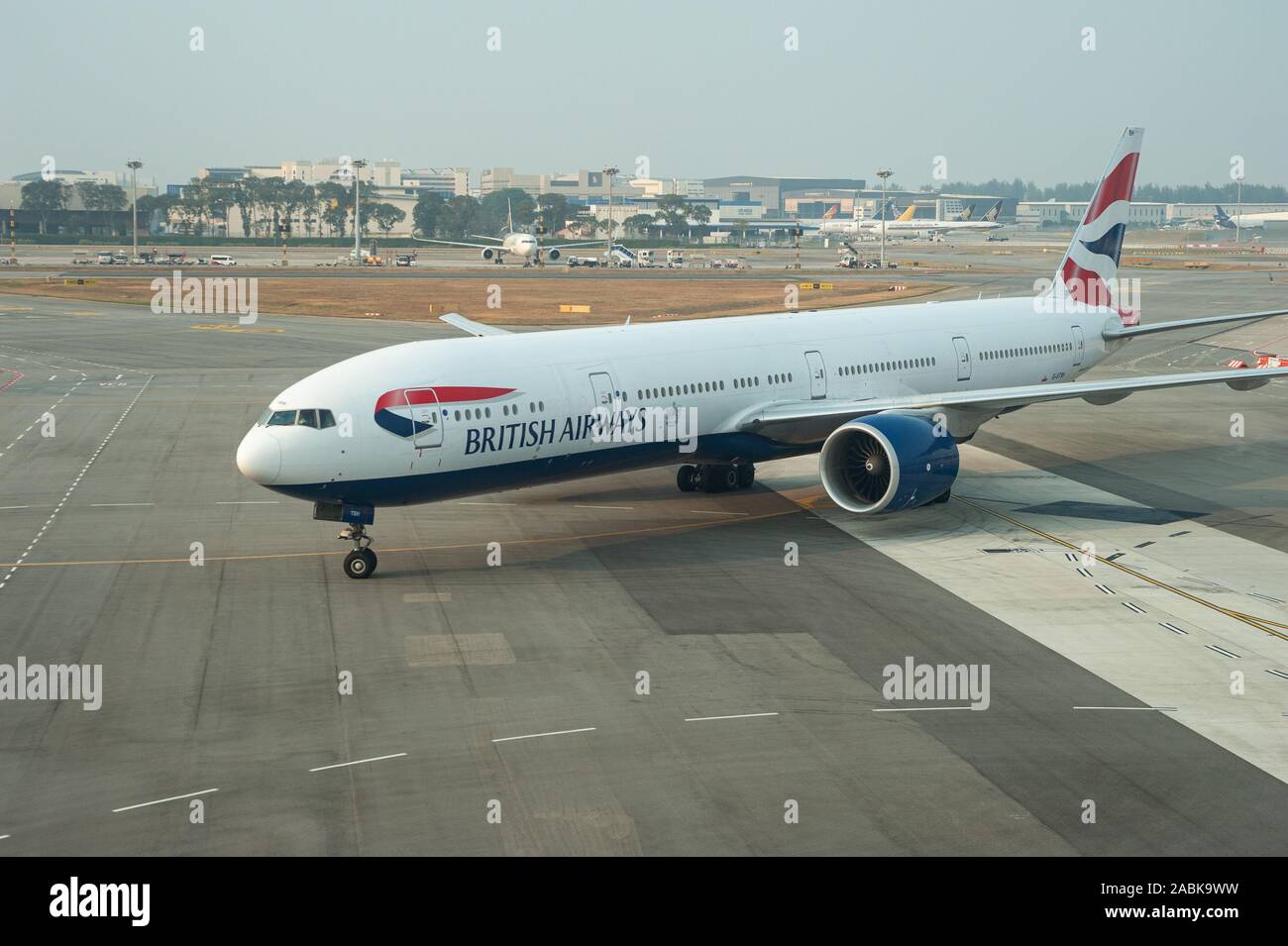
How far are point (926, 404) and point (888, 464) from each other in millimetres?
3292

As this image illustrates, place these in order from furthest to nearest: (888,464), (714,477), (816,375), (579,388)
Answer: (714,477) → (816,375) → (888,464) → (579,388)

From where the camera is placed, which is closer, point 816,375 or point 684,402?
point 684,402

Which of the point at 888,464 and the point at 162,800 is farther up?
the point at 888,464

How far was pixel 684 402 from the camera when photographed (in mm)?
35312

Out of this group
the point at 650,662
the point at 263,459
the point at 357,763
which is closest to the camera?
the point at 357,763

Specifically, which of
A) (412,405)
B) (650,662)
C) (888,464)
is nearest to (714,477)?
(888,464)

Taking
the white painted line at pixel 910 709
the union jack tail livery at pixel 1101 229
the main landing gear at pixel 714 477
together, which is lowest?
the white painted line at pixel 910 709

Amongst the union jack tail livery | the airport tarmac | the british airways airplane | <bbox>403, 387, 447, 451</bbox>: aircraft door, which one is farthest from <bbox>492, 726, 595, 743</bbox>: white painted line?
the union jack tail livery

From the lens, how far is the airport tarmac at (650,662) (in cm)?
1816

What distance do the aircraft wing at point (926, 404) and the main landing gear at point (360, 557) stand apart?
11514mm

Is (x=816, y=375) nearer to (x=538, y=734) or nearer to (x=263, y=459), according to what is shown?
(x=263, y=459)

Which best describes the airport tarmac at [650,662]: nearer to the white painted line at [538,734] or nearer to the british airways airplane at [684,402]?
the white painted line at [538,734]

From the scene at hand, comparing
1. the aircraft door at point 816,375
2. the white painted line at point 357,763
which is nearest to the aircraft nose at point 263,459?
the white painted line at point 357,763

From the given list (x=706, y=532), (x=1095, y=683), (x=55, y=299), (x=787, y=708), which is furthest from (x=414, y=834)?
(x=55, y=299)
